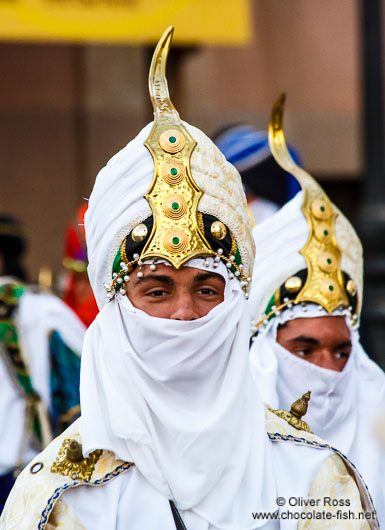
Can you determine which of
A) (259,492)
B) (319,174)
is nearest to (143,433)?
(259,492)

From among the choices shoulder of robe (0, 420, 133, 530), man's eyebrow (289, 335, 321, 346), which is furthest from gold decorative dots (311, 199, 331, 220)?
shoulder of robe (0, 420, 133, 530)

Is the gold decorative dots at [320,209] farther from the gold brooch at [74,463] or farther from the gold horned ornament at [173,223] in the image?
the gold brooch at [74,463]

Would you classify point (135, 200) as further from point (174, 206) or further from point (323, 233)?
point (323, 233)

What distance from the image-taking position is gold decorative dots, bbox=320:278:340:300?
3992mm

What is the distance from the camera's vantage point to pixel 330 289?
3996 millimetres

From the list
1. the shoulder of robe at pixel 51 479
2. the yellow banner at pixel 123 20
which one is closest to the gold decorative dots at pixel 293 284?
the shoulder of robe at pixel 51 479

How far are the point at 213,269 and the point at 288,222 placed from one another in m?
1.13

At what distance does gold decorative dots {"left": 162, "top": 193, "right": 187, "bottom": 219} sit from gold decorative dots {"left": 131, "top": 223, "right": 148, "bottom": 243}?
73 millimetres

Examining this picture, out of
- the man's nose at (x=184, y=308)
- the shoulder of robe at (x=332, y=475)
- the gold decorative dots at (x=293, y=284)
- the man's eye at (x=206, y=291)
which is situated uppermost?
the gold decorative dots at (x=293, y=284)

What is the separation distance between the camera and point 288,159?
4.21 m

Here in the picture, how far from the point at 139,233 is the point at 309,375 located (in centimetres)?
106

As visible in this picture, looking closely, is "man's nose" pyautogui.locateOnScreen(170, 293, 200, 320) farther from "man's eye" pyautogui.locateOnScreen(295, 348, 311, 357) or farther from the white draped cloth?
"man's eye" pyautogui.locateOnScreen(295, 348, 311, 357)

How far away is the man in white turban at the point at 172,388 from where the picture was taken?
115 inches

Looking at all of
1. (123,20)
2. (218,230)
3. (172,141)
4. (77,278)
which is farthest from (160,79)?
(123,20)
